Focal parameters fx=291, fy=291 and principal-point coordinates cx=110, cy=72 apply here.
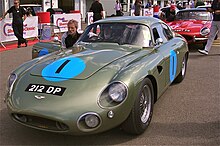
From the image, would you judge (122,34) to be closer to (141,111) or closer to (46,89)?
(141,111)

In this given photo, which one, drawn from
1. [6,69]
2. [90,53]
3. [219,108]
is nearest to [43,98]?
[90,53]

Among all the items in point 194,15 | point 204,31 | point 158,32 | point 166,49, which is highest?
point 194,15

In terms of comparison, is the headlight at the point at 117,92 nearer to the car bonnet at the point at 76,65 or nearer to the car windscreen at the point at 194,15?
the car bonnet at the point at 76,65

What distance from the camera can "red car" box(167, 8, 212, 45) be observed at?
930 cm

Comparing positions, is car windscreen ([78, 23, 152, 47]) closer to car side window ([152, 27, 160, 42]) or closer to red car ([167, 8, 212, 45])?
car side window ([152, 27, 160, 42])

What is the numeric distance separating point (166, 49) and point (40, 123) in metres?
2.44

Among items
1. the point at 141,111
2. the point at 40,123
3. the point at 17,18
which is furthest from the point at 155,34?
the point at 17,18

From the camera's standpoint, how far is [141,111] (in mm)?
3572

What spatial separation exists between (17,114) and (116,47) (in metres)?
1.79

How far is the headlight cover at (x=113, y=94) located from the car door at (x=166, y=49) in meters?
1.25

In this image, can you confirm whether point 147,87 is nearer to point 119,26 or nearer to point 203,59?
point 119,26

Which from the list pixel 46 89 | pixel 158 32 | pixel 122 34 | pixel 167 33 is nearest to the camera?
pixel 46 89

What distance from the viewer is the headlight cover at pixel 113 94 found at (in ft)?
10.0

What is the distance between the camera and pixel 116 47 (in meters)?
4.30
